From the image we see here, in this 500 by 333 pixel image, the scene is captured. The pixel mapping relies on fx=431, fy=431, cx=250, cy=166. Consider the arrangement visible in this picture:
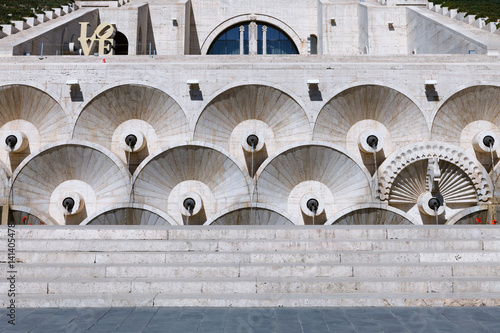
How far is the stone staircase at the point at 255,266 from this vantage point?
191 inches

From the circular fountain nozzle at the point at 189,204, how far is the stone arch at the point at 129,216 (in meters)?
0.58

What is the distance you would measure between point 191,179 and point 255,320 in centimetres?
860

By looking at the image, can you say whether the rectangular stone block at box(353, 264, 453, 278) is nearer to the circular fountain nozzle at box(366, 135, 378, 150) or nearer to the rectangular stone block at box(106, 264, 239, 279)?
the rectangular stone block at box(106, 264, 239, 279)

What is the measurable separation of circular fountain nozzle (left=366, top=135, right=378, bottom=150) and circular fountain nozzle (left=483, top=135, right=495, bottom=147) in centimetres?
304

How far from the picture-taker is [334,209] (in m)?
12.3

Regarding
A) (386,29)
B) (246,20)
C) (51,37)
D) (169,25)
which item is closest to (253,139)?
(51,37)

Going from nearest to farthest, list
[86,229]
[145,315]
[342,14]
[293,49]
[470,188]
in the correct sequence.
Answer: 1. [145,315]
2. [86,229]
3. [470,188]
4. [342,14]
5. [293,49]

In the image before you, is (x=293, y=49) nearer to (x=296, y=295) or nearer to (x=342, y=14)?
(x=342, y=14)

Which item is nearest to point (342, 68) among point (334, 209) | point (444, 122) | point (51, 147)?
point (444, 122)

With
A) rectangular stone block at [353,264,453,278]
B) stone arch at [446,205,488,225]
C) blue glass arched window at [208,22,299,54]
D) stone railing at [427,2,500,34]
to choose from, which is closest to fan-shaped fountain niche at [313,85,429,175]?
stone arch at [446,205,488,225]

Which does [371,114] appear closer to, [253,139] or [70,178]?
[253,139]

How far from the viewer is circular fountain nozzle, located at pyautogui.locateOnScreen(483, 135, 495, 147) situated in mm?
12174

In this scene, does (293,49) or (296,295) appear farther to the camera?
(293,49)

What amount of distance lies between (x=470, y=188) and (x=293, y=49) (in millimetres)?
15391
